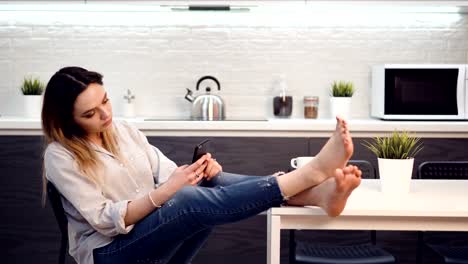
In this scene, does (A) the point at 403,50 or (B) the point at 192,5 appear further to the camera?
(A) the point at 403,50

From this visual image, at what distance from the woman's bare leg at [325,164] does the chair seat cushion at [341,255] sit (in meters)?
0.45

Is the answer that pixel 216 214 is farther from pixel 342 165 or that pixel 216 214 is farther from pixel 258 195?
pixel 342 165

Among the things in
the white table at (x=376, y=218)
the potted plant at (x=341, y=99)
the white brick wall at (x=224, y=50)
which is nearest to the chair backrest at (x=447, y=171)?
the white table at (x=376, y=218)

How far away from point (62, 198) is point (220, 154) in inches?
56.8

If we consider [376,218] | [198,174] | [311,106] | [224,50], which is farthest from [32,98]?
[376,218]

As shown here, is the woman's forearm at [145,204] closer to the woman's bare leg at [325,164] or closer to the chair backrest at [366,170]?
the woman's bare leg at [325,164]

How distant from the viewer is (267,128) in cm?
337

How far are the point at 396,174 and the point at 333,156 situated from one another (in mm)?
312

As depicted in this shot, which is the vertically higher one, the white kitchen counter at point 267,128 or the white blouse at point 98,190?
the white kitchen counter at point 267,128

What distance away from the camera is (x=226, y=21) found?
3916 mm

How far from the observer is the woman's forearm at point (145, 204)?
1971mm

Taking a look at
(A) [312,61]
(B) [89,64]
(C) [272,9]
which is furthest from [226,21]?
(B) [89,64]

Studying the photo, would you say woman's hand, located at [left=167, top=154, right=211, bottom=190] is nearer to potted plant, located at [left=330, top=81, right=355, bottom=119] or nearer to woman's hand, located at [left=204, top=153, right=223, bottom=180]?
woman's hand, located at [left=204, top=153, right=223, bottom=180]

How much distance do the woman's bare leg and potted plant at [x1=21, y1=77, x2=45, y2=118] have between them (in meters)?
2.32
